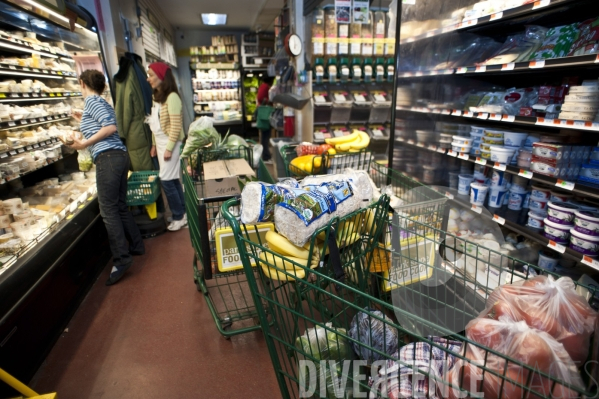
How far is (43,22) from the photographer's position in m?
3.08

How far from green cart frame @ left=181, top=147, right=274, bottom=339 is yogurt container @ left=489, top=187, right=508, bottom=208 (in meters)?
1.76

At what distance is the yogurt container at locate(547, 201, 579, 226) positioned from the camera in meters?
1.93

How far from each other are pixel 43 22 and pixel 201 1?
174 inches

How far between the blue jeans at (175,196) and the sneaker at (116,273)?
1.10m

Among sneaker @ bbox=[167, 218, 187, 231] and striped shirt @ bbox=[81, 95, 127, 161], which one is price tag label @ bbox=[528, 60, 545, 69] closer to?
striped shirt @ bbox=[81, 95, 127, 161]

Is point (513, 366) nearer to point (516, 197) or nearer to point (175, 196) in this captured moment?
point (516, 197)

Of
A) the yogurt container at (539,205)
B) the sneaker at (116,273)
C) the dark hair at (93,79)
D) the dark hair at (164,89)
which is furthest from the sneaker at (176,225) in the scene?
the yogurt container at (539,205)

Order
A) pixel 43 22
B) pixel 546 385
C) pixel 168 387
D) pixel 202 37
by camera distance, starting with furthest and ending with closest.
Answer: pixel 202 37
pixel 43 22
pixel 168 387
pixel 546 385

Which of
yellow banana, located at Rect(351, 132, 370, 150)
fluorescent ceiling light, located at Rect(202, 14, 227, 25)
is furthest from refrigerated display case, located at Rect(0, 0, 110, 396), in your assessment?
fluorescent ceiling light, located at Rect(202, 14, 227, 25)

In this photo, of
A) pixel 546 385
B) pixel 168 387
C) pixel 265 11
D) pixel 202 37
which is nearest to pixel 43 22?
pixel 168 387

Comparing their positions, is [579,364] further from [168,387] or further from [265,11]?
[265,11]

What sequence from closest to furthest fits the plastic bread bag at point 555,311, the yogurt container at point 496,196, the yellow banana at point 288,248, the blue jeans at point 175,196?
the plastic bread bag at point 555,311
the yellow banana at point 288,248
the yogurt container at point 496,196
the blue jeans at point 175,196

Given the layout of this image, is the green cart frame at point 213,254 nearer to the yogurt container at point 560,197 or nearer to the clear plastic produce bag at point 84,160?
the clear plastic produce bag at point 84,160

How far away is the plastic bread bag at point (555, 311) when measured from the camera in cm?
90
